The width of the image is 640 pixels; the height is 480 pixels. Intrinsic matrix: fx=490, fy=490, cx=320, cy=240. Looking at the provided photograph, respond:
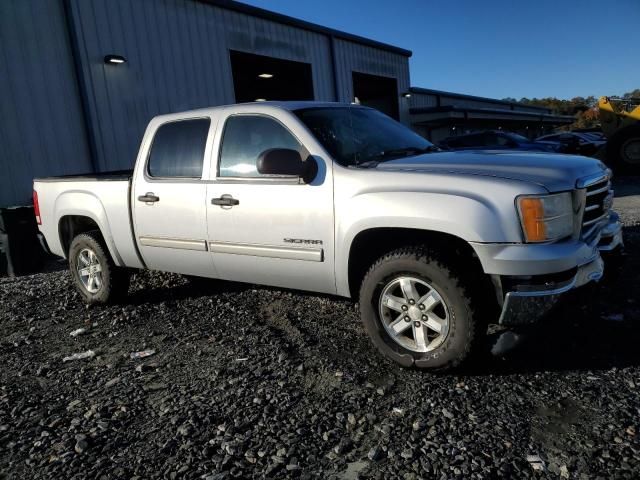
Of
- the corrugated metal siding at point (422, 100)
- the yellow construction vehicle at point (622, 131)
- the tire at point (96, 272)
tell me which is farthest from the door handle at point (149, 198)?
the corrugated metal siding at point (422, 100)

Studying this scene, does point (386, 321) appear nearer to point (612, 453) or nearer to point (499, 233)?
point (499, 233)

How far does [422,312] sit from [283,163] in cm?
137

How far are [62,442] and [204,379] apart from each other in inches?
36.3

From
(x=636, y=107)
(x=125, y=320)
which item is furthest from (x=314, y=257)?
(x=636, y=107)

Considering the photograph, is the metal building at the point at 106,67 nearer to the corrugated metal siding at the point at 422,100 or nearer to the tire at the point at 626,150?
the tire at the point at 626,150

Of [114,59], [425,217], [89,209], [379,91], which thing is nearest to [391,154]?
[425,217]

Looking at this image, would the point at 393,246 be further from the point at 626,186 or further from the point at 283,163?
the point at 626,186

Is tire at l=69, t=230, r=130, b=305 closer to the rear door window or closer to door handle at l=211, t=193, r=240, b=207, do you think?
the rear door window

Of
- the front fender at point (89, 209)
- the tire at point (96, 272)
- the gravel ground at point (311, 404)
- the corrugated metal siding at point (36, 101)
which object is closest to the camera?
the gravel ground at point (311, 404)

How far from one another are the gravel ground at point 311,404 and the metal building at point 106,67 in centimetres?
608

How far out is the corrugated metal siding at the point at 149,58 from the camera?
10.1 m

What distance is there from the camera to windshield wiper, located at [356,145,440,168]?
353 centimetres

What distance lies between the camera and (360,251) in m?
3.47

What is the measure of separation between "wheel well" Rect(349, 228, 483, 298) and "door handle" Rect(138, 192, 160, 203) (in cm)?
202
